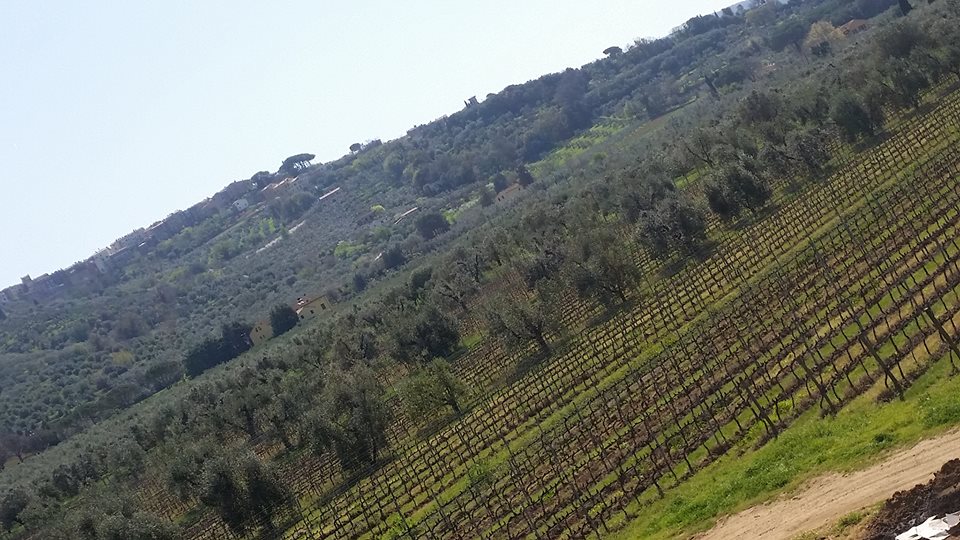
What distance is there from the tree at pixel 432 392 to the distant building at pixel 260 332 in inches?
3681

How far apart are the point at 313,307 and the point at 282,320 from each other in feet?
31.2

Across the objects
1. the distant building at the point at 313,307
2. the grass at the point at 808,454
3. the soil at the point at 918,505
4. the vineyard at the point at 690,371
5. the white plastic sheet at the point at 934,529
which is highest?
the distant building at the point at 313,307

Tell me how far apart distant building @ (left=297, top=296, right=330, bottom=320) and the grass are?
449 ft

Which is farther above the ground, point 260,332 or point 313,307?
point 260,332

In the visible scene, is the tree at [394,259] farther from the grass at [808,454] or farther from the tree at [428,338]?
the grass at [808,454]

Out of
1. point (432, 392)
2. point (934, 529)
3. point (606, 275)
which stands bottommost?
point (432, 392)

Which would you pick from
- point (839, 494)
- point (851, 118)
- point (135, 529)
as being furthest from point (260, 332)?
point (839, 494)

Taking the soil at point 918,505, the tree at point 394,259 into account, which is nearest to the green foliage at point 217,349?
the tree at point 394,259

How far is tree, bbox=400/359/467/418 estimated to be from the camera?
68938 millimetres

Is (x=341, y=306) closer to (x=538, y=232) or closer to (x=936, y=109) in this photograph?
(x=538, y=232)

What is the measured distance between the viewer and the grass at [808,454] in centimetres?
2562

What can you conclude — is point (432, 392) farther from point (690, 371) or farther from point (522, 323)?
point (690, 371)

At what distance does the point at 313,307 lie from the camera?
6511 inches

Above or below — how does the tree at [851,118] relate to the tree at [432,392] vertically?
above
